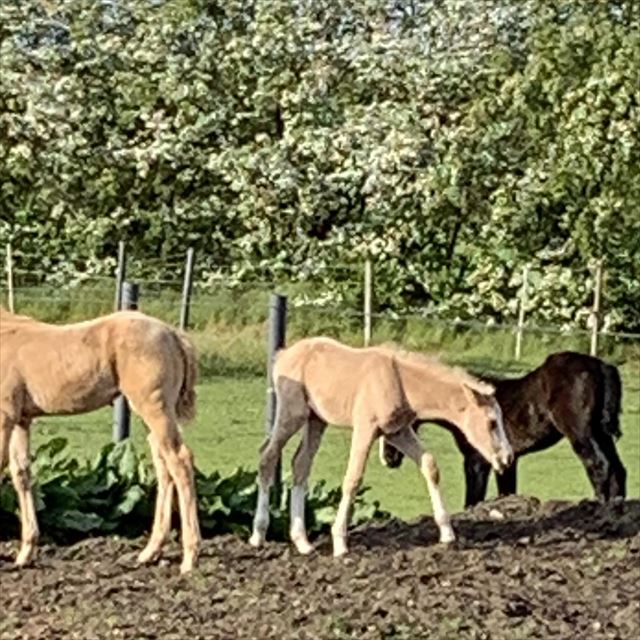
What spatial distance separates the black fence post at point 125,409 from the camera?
11.9m

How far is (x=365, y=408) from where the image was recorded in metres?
9.52

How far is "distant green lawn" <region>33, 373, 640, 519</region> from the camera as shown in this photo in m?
16.1

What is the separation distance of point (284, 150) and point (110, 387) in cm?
2057

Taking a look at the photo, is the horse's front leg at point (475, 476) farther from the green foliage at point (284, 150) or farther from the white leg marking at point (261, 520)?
the green foliage at point (284, 150)

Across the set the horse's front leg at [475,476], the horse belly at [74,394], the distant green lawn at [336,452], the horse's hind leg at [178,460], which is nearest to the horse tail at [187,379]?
the horse's hind leg at [178,460]

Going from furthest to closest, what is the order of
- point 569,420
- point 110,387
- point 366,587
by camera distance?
point 569,420 < point 110,387 < point 366,587

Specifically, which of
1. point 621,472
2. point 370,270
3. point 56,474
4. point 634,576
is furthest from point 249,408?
point 634,576

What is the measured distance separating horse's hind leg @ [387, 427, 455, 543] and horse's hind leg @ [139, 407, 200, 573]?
1105 millimetres

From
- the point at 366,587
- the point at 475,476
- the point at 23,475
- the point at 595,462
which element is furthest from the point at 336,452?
the point at 366,587

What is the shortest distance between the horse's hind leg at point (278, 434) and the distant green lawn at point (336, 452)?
13.1 ft

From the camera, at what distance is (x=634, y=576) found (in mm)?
8742

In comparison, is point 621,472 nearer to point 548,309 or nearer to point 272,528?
point 272,528

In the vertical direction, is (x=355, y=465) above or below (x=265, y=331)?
above

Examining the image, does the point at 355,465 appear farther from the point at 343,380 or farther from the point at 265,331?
the point at 265,331
